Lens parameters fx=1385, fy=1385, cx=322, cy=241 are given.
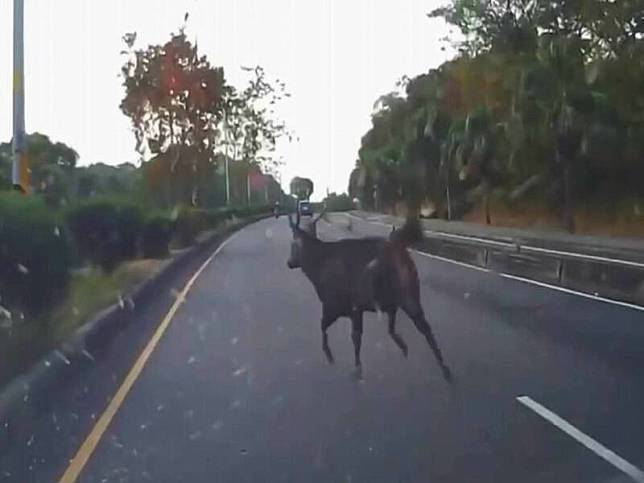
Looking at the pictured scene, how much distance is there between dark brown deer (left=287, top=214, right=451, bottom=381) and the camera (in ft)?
41.0

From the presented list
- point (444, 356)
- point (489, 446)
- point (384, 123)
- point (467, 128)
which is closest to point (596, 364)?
point (444, 356)

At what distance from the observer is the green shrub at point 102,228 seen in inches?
1057

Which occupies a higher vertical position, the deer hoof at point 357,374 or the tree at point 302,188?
the tree at point 302,188

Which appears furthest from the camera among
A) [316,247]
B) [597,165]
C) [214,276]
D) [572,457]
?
[597,165]

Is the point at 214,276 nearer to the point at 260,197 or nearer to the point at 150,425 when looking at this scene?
the point at 150,425

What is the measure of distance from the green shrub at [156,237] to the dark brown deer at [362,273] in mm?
20430

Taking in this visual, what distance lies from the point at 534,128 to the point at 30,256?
4813 centimetres

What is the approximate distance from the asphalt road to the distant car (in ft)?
5.05

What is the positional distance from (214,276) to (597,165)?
32.0 m

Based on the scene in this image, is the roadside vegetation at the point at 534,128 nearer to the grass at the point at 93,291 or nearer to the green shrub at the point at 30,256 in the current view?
the grass at the point at 93,291

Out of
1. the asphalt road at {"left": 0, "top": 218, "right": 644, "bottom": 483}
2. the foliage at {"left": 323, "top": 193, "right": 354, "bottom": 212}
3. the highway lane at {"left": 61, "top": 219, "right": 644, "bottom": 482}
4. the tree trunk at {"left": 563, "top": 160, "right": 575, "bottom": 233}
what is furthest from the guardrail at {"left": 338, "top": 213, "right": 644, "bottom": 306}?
the tree trunk at {"left": 563, "top": 160, "right": 575, "bottom": 233}

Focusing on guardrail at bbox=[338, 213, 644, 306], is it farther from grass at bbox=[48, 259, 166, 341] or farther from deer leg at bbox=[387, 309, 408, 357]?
deer leg at bbox=[387, 309, 408, 357]

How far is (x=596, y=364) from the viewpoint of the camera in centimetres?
1416

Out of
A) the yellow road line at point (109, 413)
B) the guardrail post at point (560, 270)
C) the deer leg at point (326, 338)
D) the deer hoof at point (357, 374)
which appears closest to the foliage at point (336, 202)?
the yellow road line at point (109, 413)
